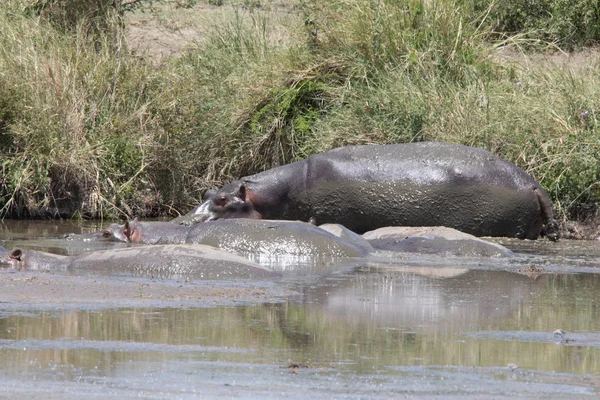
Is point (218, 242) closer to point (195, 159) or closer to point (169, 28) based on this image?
point (195, 159)

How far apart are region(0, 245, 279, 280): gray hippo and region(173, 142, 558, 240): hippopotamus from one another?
10.3 ft

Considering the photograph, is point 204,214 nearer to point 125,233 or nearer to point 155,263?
point 125,233

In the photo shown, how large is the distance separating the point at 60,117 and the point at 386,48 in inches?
151

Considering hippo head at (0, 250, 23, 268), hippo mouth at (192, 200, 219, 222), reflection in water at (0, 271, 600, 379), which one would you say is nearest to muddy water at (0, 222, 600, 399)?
reflection in water at (0, 271, 600, 379)

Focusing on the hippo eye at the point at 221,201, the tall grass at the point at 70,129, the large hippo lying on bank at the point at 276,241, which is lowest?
the large hippo lying on bank at the point at 276,241

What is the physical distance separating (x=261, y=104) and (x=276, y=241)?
13.7 feet

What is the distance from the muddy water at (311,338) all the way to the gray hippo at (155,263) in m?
0.33

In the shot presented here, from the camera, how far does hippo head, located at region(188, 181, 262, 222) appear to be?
11.4m

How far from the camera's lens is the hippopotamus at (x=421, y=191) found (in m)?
10.8

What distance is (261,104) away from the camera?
42.4 feet

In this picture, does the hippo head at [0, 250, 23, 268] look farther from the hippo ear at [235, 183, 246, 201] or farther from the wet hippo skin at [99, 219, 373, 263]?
the hippo ear at [235, 183, 246, 201]

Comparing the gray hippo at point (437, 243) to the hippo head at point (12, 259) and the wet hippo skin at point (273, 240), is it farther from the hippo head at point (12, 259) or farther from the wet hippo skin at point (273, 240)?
the hippo head at point (12, 259)

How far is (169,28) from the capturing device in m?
16.8

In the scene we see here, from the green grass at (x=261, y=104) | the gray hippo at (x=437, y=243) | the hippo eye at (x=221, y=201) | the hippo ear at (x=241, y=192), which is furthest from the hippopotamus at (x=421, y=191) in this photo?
the gray hippo at (x=437, y=243)
